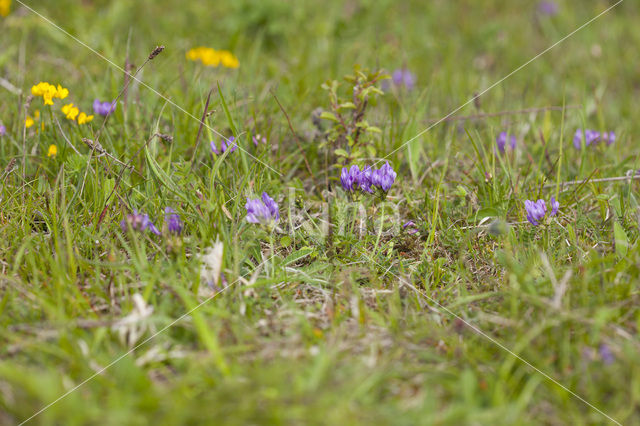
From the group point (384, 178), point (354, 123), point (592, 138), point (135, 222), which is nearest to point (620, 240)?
point (384, 178)

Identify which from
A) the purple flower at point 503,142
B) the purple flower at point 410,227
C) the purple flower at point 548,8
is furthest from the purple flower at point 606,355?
the purple flower at point 548,8

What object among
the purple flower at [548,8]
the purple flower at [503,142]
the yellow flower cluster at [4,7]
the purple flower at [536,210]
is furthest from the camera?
the purple flower at [548,8]

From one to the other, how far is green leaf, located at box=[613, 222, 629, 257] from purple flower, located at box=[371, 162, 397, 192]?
0.91 metres

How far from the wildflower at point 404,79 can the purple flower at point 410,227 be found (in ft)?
5.49

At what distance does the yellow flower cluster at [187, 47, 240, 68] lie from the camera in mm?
3701

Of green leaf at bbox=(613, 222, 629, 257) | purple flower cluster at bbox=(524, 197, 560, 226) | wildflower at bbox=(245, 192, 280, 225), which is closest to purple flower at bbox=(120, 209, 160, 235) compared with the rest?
wildflower at bbox=(245, 192, 280, 225)

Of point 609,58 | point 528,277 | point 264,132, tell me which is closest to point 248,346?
point 528,277

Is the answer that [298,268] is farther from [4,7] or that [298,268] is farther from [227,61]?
[4,7]

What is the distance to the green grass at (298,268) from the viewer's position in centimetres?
164

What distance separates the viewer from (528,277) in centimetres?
204

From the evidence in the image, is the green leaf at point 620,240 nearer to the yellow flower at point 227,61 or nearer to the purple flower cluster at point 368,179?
the purple flower cluster at point 368,179

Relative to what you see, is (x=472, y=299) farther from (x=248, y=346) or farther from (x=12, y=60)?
(x=12, y=60)

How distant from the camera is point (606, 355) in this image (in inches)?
68.1

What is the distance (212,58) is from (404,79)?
1.30m
